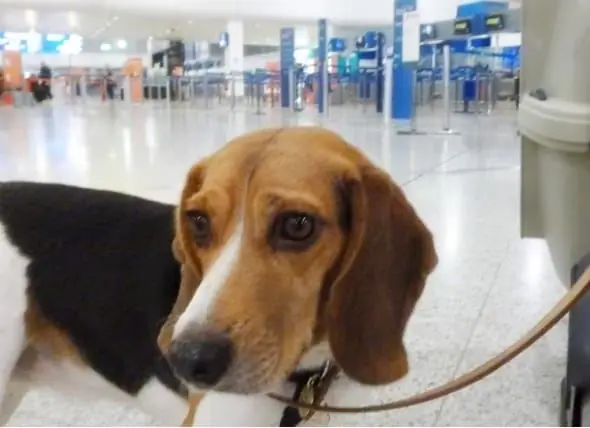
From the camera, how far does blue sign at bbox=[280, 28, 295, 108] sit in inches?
554

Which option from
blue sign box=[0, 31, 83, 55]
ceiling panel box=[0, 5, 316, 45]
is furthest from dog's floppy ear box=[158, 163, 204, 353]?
blue sign box=[0, 31, 83, 55]

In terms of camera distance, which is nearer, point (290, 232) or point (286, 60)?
point (290, 232)

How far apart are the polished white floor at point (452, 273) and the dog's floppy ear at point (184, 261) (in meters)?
0.27

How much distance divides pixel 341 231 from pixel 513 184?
3.65 m

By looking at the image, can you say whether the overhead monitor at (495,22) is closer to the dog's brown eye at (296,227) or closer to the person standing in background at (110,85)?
the dog's brown eye at (296,227)

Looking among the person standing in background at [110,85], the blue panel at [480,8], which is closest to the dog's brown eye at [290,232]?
the blue panel at [480,8]

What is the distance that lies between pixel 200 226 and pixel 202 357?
21 centimetres

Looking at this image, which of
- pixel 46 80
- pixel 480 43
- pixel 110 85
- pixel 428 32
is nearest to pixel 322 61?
pixel 428 32

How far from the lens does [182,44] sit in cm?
2112

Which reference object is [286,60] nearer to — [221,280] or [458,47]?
[458,47]

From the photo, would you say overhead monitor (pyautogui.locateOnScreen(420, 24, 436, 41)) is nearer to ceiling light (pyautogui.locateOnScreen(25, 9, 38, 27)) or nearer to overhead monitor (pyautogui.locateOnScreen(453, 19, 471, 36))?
overhead monitor (pyautogui.locateOnScreen(453, 19, 471, 36))

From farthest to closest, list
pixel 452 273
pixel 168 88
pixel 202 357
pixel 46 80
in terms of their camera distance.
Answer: pixel 168 88 → pixel 46 80 → pixel 452 273 → pixel 202 357

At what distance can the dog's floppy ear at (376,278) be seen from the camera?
40.5 inches

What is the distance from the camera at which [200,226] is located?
1.03 metres
